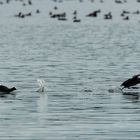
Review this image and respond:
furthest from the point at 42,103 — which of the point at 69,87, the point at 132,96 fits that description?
the point at 69,87

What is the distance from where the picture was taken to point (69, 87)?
1430 inches

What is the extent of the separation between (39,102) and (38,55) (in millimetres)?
23023

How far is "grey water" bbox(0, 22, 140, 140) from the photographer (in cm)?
2558

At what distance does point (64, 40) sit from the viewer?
71375mm

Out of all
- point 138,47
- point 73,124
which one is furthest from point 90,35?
point 73,124

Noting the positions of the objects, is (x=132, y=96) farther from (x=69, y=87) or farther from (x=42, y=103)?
(x=42, y=103)

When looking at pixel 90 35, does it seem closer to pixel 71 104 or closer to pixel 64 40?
pixel 64 40

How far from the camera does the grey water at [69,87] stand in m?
25.6

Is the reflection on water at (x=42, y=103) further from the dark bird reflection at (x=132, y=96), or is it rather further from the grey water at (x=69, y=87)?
the dark bird reflection at (x=132, y=96)

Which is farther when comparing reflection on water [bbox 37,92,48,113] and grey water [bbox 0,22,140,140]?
reflection on water [bbox 37,92,48,113]

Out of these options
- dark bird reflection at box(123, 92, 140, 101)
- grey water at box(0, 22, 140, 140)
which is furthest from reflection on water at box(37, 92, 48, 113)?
dark bird reflection at box(123, 92, 140, 101)

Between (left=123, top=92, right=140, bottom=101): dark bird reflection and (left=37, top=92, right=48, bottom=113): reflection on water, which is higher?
(left=37, top=92, right=48, bottom=113): reflection on water

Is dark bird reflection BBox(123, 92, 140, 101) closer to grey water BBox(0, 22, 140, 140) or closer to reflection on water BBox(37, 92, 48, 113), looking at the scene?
grey water BBox(0, 22, 140, 140)

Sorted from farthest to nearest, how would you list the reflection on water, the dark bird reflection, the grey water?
1. the dark bird reflection
2. the reflection on water
3. the grey water
